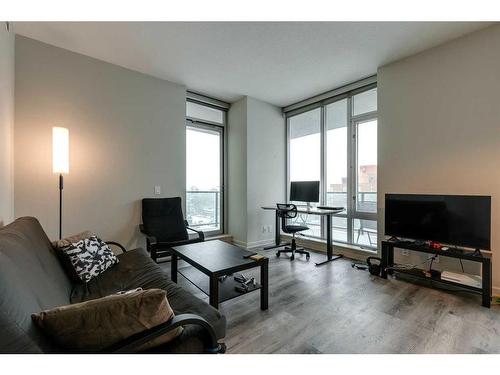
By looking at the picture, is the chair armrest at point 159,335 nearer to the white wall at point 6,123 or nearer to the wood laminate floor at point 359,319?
the wood laminate floor at point 359,319

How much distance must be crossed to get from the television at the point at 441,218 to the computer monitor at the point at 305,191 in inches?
47.0


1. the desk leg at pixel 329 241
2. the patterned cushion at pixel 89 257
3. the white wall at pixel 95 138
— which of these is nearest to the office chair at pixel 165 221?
the white wall at pixel 95 138

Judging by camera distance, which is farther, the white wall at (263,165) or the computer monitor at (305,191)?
the white wall at (263,165)

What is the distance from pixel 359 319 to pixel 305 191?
2399 mm

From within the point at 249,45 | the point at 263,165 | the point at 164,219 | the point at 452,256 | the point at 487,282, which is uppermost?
the point at 249,45

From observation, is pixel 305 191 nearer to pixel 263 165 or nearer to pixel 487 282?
pixel 263 165

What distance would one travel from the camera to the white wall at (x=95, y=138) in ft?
8.36

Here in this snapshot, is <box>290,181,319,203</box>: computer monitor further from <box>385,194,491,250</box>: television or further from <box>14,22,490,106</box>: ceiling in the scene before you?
<box>14,22,490,106</box>: ceiling

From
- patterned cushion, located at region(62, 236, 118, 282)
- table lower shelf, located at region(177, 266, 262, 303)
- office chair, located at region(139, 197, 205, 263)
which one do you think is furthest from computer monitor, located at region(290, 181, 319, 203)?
patterned cushion, located at region(62, 236, 118, 282)

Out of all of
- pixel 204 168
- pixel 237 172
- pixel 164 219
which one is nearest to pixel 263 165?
pixel 237 172

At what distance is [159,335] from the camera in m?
0.92

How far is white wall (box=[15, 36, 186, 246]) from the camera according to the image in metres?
2.55

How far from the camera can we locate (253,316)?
201cm
